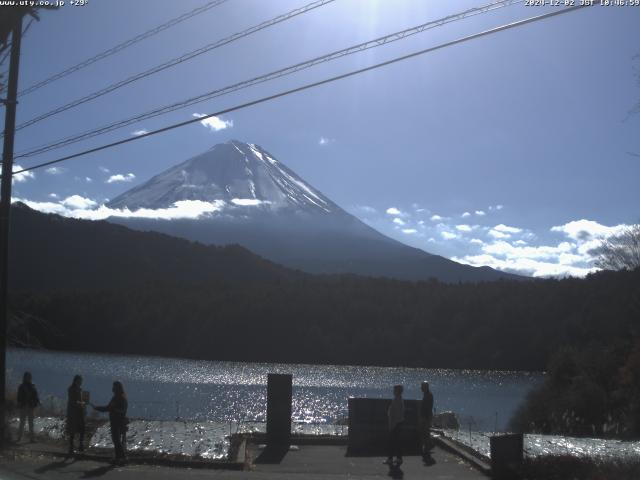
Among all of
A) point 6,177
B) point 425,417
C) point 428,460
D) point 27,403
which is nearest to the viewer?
point 428,460

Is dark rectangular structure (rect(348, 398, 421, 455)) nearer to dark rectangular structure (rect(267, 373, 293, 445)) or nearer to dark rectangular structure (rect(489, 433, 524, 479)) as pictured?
dark rectangular structure (rect(267, 373, 293, 445))

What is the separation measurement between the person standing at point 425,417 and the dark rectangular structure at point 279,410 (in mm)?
2262

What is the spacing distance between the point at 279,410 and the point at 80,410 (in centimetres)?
324

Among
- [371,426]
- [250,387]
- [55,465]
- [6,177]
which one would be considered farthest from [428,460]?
[250,387]

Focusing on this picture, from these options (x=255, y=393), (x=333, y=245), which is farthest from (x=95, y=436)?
(x=333, y=245)

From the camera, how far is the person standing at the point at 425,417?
1238 centimetres

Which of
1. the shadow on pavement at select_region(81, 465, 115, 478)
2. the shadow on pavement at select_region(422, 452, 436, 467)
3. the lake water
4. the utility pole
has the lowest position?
the lake water

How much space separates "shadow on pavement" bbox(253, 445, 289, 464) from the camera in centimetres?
1177

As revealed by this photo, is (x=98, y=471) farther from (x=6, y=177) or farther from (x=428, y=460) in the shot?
(x=6, y=177)

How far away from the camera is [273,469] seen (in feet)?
36.6

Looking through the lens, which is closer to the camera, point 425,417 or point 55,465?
point 55,465

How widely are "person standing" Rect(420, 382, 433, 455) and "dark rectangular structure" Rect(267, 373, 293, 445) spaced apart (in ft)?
7.42

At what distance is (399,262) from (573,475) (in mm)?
159449

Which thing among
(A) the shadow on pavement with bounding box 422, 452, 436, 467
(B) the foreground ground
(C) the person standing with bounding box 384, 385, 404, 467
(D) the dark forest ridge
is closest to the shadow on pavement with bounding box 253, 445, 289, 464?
(B) the foreground ground
